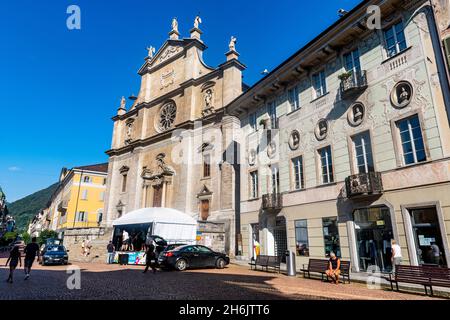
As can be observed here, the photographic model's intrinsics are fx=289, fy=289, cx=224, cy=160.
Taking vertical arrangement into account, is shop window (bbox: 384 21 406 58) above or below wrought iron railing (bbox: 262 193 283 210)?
above

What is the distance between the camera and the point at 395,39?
1322 centimetres

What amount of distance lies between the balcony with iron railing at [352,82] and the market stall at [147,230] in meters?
13.8

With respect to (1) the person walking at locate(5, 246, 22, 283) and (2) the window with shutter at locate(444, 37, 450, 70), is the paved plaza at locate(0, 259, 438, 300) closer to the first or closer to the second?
(1) the person walking at locate(5, 246, 22, 283)

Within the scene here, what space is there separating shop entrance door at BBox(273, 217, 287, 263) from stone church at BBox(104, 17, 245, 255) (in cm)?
443

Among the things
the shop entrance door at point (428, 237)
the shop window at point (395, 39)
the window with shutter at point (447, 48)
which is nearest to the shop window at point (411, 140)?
the shop entrance door at point (428, 237)

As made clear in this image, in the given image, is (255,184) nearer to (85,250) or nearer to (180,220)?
(180,220)

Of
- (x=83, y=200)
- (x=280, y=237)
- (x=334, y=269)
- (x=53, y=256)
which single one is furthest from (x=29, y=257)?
(x=83, y=200)

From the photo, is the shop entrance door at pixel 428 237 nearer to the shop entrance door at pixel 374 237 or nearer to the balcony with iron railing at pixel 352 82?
the shop entrance door at pixel 374 237

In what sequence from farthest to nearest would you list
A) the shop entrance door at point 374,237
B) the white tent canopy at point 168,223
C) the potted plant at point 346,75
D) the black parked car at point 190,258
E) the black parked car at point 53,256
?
the white tent canopy at point 168,223 < the black parked car at point 53,256 < the black parked car at point 190,258 < the potted plant at point 346,75 < the shop entrance door at point 374,237

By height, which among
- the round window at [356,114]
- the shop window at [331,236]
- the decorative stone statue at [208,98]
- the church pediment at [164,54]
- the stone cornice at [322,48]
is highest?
the church pediment at [164,54]

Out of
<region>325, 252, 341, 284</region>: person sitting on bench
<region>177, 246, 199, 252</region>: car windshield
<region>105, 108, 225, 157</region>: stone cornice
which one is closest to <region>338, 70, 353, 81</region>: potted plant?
<region>325, 252, 341, 284</region>: person sitting on bench

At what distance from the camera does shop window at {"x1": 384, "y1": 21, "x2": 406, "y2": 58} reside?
12.9m

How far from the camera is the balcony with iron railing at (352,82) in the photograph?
14.0 m
